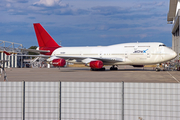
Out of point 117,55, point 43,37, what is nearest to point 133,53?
point 117,55

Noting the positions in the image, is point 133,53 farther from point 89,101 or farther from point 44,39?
point 89,101

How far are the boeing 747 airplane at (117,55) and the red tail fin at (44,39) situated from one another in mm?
1866

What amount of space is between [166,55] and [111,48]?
25.6 ft

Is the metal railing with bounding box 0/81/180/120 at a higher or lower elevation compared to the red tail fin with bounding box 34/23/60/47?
lower

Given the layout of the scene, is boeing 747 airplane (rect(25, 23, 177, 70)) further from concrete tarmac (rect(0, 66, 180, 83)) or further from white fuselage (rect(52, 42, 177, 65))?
concrete tarmac (rect(0, 66, 180, 83))

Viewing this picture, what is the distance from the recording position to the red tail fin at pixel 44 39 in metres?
39.4

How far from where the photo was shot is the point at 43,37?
1551 inches

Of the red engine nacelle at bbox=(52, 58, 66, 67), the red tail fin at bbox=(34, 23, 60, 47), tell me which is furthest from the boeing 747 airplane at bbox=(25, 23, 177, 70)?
the red tail fin at bbox=(34, 23, 60, 47)

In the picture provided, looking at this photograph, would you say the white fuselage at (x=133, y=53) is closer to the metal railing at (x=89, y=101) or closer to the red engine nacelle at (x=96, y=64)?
the red engine nacelle at (x=96, y=64)

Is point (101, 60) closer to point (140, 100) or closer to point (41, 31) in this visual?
point (41, 31)

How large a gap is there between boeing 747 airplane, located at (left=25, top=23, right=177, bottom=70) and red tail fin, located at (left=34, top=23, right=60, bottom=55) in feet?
6.12

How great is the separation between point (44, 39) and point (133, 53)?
15.7 m

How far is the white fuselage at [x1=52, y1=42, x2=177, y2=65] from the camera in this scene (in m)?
30.7

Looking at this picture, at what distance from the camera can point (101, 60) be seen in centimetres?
3359
